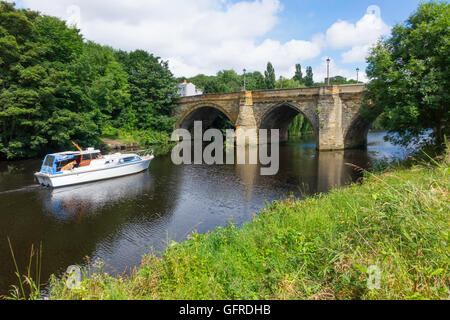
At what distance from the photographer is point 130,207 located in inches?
490

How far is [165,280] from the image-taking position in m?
4.86

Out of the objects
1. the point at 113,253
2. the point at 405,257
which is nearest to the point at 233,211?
the point at 113,253

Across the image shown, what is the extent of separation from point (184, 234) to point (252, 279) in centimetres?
491

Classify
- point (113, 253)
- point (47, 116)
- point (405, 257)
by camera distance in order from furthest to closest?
point (47, 116)
point (113, 253)
point (405, 257)

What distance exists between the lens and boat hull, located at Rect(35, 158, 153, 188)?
1568 cm

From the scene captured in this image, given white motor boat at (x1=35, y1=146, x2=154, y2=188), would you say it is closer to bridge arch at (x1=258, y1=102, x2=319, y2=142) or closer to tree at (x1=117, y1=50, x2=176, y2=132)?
bridge arch at (x1=258, y1=102, x2=319, y2=142)

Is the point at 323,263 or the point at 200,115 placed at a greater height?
the point at 200,115

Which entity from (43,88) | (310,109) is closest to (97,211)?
(43,88)

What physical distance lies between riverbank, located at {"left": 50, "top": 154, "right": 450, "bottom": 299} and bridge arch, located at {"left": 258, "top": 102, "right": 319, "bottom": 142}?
2309cm

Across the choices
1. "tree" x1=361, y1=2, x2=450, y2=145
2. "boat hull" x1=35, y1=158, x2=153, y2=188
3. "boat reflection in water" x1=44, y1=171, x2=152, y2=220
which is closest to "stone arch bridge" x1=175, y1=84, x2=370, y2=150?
"tree" x1=361, y1=2, x2=450, y2=145

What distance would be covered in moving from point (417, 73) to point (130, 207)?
13.6 metres

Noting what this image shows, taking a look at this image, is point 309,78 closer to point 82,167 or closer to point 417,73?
A: point 417,73

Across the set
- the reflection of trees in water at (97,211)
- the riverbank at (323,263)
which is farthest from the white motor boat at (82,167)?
the riverbank at (323,263)
